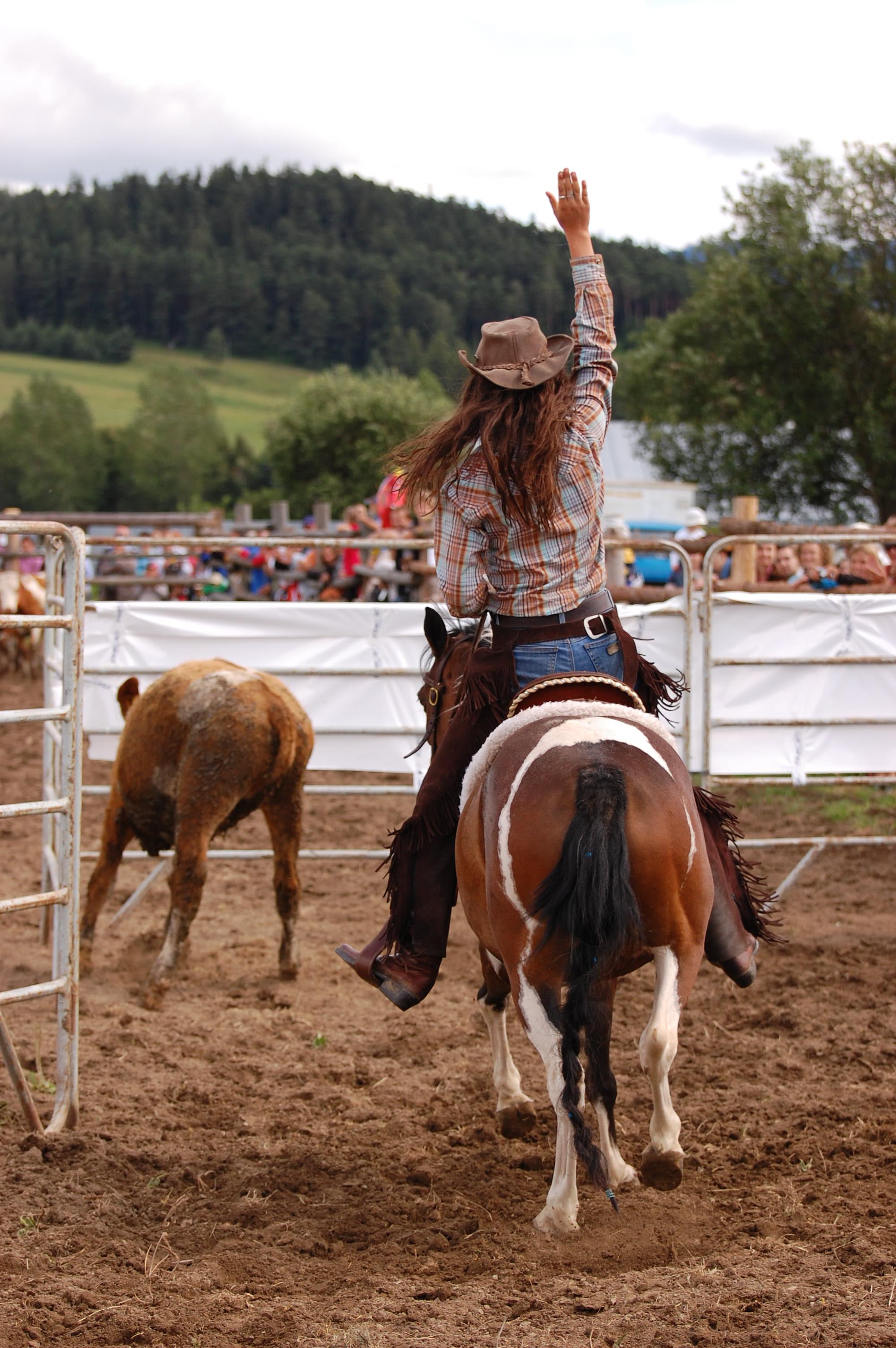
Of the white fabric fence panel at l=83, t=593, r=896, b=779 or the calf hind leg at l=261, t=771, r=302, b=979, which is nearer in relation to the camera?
the calf hind leg at l=261, t=771, r=302, b=979

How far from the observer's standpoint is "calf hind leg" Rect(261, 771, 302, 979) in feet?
18.4

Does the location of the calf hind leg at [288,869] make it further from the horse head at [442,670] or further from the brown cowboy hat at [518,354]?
the brown cowboy hat at [518,354]

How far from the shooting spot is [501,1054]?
403 centimetres

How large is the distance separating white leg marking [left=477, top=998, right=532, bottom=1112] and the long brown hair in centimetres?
183

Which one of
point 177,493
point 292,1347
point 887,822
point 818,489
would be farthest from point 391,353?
point 292,1347

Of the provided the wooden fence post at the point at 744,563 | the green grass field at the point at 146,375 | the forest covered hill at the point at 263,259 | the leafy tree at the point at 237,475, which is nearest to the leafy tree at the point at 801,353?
the wooden fence post at the point at 744,563

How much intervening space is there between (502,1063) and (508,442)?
2.15 meters

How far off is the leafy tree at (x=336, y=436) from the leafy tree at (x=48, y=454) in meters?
23.1

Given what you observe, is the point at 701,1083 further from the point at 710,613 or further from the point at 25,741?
the point at 25,741

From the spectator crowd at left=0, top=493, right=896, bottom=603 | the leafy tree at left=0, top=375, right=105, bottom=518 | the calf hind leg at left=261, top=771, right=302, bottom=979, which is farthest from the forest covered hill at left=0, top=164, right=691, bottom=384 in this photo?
the calf hind leg at left=261, top=771, right=302, bottom=979

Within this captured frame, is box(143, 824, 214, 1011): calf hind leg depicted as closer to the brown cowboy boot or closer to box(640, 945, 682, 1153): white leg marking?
the brown cowboy boot

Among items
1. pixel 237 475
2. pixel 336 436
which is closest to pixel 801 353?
pixel 336 436

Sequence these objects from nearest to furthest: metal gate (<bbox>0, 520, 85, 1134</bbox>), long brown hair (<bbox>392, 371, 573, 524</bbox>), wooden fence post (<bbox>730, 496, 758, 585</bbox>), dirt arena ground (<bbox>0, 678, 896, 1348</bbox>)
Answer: dirt arena ground (<bbox>0, 678, 896, 1348</bbox>)
long brown hair (<bbox>392, 371, 573, 524</bbox>)
metal gate (<bbox>0, 520, 85, 1134</bbox>)
wooden fence post (<bbox>730, 496, 758, 585</bbox>)

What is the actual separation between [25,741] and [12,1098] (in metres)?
8.06
